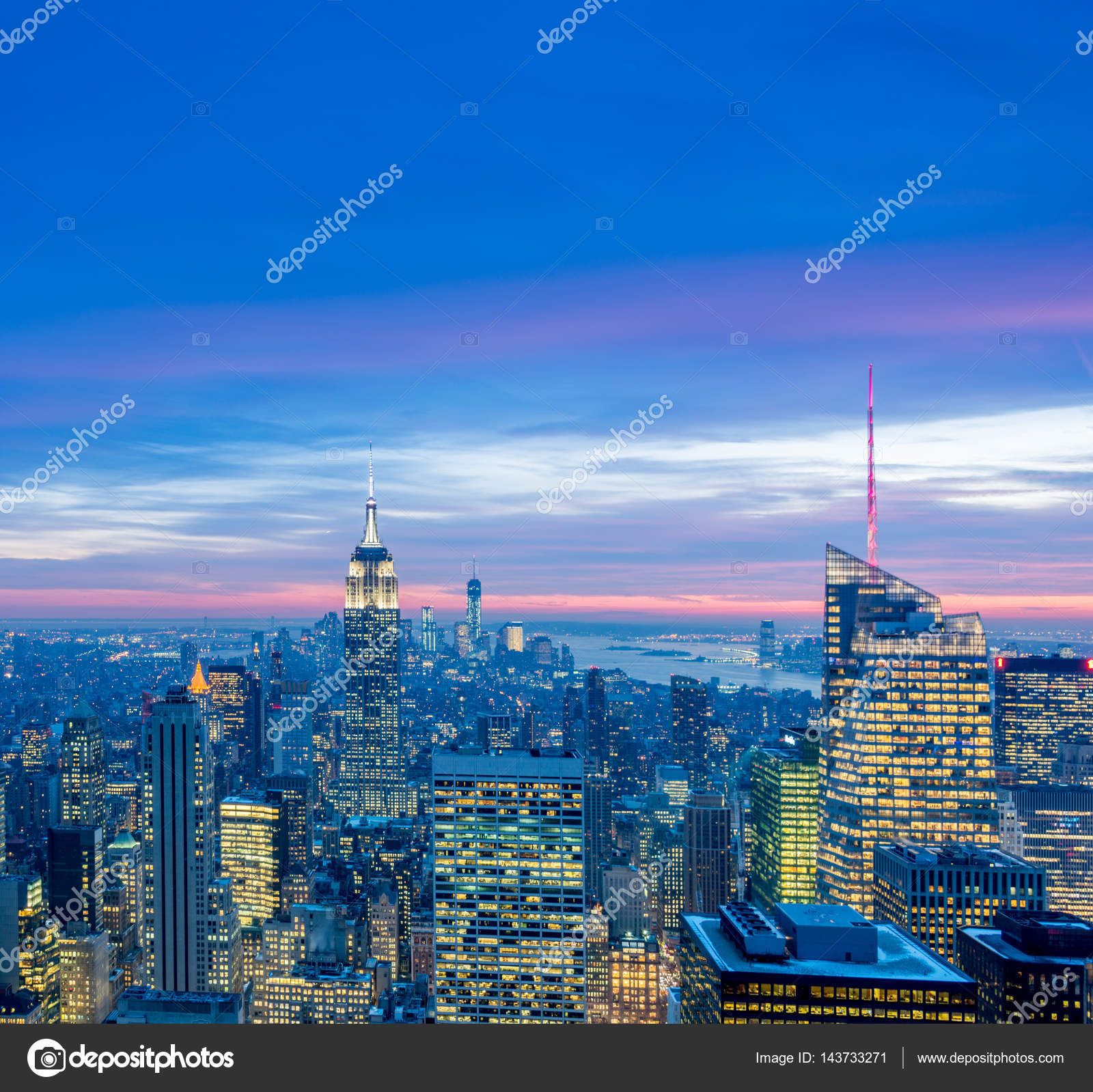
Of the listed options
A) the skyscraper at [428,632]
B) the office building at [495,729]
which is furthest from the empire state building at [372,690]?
the office building at [495,729]

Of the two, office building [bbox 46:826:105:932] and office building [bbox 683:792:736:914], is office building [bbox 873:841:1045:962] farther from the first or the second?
office building [bbox 46:826:105:932]

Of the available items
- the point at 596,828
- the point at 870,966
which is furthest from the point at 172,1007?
the point at 596,828

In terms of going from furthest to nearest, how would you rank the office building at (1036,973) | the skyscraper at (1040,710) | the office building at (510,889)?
the skyscraper at (1040,710) < the office building at (510,889) < the office building at (1036,973)

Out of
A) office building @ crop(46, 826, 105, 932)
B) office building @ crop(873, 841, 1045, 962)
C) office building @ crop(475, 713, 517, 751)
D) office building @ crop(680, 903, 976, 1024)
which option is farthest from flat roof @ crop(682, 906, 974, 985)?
office building @ crop(46, 826, 105, 932)

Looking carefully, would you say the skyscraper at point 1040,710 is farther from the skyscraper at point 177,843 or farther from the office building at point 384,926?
the skyscraper at point 177,843

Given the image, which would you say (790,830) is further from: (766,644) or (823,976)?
(823,976)

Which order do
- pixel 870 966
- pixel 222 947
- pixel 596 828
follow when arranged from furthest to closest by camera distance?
1. pixel 596 828
2. pixel 222 947
3. pixel 870 966
